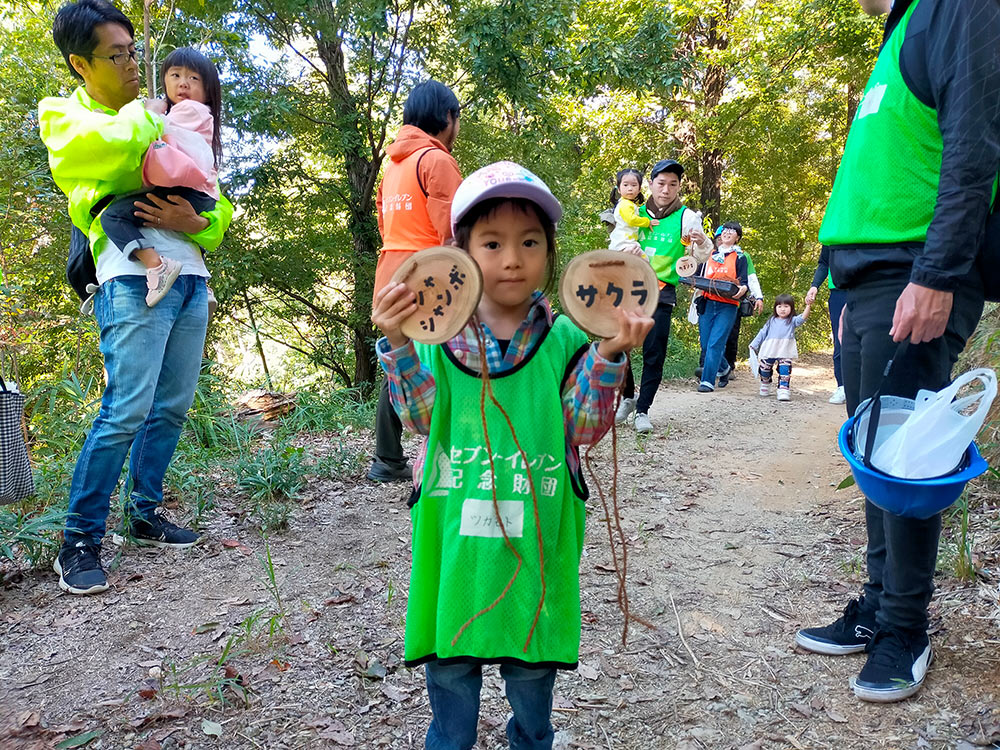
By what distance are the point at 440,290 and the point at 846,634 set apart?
1975 mm

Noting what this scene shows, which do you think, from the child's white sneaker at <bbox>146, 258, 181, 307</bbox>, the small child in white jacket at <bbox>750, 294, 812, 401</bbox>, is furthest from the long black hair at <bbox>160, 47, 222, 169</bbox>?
the small child in white jacket at <bbox>750, 294, 812, 401</bbox>

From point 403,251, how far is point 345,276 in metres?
4.66

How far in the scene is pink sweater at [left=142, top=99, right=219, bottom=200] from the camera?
253 centimetres

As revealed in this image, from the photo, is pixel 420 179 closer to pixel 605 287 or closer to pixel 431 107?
pixel 431 107

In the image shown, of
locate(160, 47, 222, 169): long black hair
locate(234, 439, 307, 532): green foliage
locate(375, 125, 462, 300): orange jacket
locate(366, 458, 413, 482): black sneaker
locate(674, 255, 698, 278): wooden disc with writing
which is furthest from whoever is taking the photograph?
locate(674, 255, 698, 278): wooden disc with writing

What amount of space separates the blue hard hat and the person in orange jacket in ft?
6.80

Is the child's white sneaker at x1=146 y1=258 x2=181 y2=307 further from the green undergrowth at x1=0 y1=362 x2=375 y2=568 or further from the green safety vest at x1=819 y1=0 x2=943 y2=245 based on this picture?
the green safety vest at x1=819 y1=0 x2=943 y2=245

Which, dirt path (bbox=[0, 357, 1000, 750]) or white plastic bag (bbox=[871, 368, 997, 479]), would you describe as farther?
dirt path (bbox=[0, 357, 1000, 750])

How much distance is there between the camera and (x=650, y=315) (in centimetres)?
126

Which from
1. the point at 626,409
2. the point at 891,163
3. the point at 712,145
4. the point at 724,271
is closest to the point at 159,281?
the point at 891,163

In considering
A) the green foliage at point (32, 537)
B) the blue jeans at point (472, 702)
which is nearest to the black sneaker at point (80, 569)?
the green foliage at point (32, 537)

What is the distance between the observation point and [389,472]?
12.5 feet

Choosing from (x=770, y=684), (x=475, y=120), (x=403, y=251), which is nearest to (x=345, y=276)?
(x=475, y=120)

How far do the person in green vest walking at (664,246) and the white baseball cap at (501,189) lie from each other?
3.79 meters
